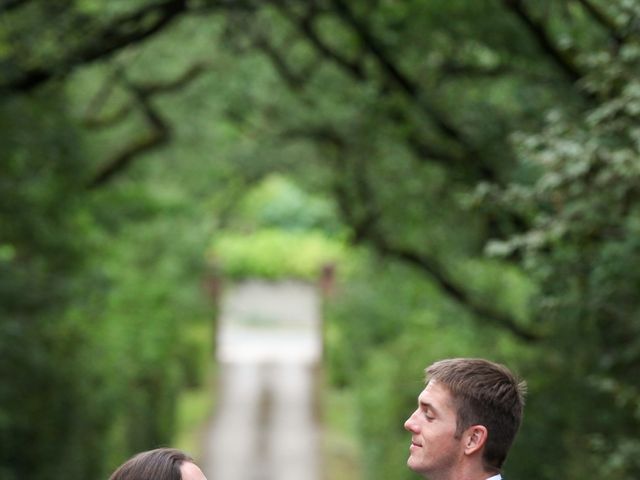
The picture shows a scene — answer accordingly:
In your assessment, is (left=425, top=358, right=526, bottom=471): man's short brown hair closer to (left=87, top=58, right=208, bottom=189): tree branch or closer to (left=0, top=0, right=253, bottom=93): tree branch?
(left=0, top=0, right=253, bottom=93): tree branch

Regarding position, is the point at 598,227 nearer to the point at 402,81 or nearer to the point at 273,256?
Result: the point at 402,81

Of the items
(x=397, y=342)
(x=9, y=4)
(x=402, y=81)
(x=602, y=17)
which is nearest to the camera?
(x=602, y=17)

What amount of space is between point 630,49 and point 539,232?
4.46 ft

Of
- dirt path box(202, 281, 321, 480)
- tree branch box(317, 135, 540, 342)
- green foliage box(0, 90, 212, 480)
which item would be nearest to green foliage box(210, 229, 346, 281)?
dirt path box(202, 281, 321, 480)

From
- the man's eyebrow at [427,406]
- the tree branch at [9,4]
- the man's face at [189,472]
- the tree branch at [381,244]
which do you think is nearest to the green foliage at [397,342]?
the tree branch at [381,244]

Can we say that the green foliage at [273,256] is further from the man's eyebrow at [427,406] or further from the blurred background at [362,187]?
the man's eyebrow at [427,406]

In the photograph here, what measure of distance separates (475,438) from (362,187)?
1505 cm

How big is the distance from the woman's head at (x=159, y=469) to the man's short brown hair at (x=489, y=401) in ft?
2.04

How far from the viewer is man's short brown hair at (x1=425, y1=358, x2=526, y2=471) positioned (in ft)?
10.4

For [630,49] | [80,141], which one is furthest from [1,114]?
[630,49]

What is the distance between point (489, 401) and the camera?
316 centimetres

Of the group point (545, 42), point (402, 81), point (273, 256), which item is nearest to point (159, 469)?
point (545, 42)

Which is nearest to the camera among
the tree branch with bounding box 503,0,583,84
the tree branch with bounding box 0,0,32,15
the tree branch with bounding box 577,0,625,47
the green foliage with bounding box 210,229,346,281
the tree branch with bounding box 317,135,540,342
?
the tree branch with bounding box 577,0,625,47

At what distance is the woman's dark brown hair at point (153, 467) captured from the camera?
3016 mm
